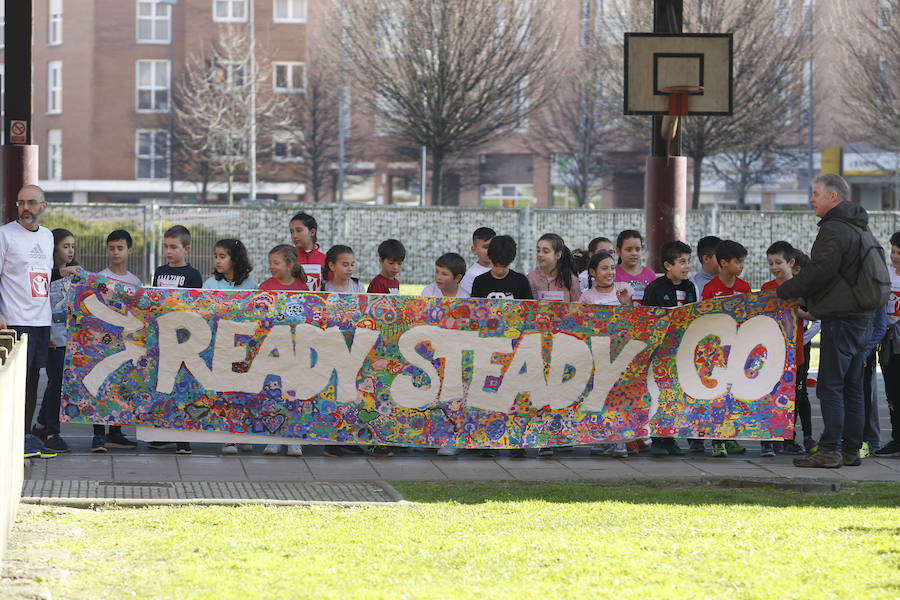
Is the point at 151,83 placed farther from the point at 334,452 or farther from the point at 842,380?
the point at 842,380

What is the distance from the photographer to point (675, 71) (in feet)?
44.3

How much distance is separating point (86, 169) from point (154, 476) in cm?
5479

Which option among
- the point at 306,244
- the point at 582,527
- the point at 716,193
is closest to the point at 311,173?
the point at 716,193

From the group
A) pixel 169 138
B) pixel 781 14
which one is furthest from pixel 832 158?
pixel 169 138

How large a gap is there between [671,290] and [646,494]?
96.9 inches

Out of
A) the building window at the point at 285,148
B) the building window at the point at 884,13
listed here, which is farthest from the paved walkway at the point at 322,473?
the building window at the point at 285,148

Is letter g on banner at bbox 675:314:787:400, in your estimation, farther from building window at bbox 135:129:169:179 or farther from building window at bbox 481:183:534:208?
building window at bbox 481:183:534:208

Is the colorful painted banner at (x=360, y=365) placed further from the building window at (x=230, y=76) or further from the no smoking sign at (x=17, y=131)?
the building window at (x=230, y=76)

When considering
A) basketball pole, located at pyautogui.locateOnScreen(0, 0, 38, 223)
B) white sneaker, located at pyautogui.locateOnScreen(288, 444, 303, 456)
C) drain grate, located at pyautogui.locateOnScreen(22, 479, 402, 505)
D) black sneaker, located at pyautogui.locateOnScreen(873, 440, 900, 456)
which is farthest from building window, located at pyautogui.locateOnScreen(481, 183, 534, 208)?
drain grate, located at pyautogui.locateOnScreen(22, 479, 402, 505)

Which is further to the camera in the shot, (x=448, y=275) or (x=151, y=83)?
(x=151, y=83)

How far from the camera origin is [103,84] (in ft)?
202

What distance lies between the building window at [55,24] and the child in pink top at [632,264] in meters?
56.0

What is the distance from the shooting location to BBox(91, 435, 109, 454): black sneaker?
10.5 m

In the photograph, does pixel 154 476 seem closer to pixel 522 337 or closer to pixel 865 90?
pixel 522 337
